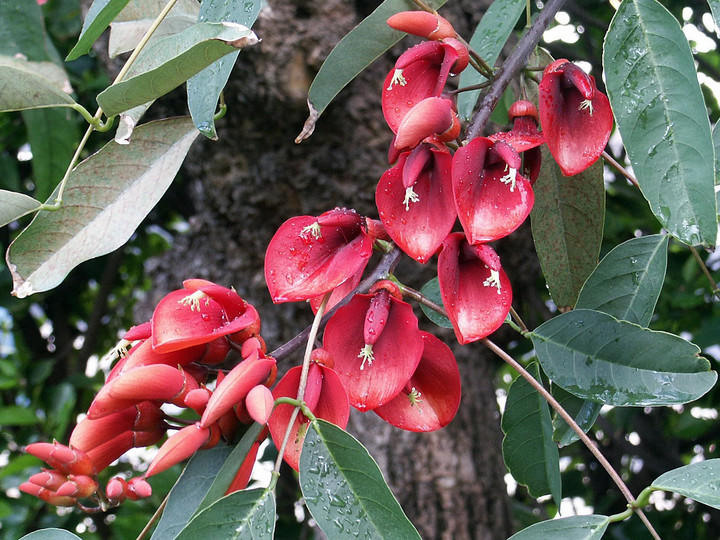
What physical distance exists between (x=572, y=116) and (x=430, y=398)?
21cm

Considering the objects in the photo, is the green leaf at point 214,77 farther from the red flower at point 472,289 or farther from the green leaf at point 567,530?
the green leaf at point 567,530

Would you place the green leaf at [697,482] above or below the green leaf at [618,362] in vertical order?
below

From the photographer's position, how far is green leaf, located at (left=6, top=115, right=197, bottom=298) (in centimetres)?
48

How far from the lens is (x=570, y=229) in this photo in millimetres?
575

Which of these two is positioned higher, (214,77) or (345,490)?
(214,77)

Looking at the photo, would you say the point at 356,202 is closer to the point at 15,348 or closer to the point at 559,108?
the point at 559,108

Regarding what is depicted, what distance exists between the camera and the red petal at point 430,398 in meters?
0.45

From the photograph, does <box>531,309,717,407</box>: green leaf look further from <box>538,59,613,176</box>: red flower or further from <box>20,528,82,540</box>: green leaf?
<box>20,528,82,540</box>: green leaf

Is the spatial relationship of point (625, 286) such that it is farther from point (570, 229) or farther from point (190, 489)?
point (190, 489)

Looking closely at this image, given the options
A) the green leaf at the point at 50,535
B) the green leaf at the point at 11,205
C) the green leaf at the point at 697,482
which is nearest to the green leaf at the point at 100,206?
the green leaf at the point at 11,205

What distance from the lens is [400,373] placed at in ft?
1.37

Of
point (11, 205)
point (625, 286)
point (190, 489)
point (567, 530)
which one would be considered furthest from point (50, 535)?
point (625, 286)

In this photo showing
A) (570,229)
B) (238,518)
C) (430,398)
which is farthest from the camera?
(570,229)

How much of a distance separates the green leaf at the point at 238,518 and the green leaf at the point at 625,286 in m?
0.27
